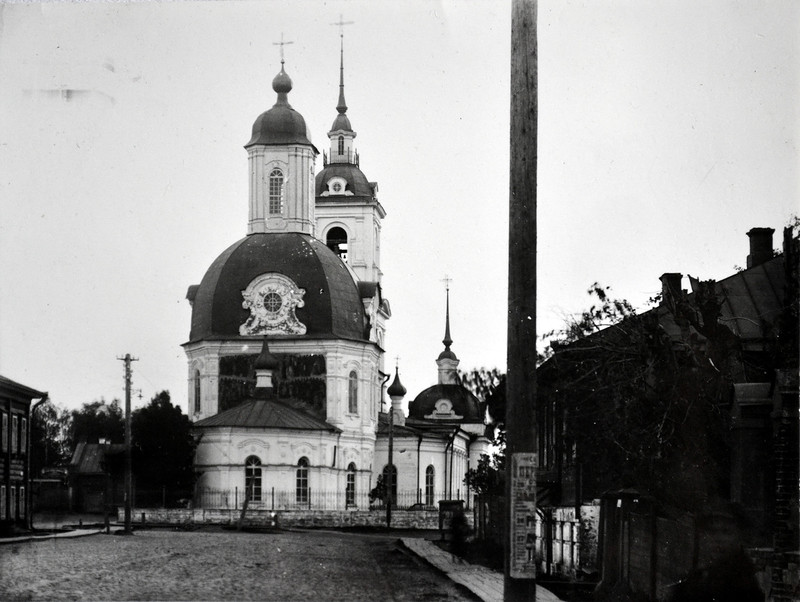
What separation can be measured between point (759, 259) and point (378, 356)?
4237cm

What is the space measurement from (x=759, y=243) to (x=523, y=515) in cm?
2209

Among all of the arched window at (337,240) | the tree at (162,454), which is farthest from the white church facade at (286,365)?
the arched window at (337,240)

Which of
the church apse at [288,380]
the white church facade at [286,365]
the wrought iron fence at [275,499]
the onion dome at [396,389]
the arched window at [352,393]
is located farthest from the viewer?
the onion dome at [396,389]

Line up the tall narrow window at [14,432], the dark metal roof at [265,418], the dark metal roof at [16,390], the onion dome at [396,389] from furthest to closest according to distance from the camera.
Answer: the onion dome at [396,389] < the dark metal roof at [265,418] < the tall narrow window at [14,432] < the dark metal roof at [16,390]

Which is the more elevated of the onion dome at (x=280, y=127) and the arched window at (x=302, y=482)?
the onion dome at (x=280, y=127)

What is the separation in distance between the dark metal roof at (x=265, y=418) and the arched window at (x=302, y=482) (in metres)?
1.56

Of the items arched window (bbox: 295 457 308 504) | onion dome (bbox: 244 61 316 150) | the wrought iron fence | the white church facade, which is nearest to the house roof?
the white church facade

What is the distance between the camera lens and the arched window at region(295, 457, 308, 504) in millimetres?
64312

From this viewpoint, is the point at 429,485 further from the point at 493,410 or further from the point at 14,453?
the point at 493,410

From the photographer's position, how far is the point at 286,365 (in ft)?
225

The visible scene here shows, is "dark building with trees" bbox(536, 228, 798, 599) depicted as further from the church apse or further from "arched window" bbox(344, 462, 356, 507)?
"arched window" bbox(344, 462, 356, 507)

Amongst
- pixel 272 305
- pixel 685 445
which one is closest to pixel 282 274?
pixel 272 305

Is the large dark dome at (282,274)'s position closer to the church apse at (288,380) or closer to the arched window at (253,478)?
the church apse at (288,380)

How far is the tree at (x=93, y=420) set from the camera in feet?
303
